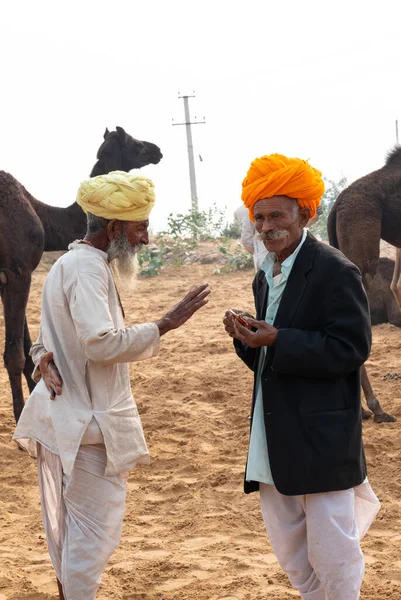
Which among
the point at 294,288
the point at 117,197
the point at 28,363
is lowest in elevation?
the point at 28,363

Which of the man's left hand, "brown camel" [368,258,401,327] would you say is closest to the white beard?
the man's left hand

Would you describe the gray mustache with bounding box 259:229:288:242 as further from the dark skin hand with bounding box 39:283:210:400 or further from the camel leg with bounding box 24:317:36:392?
the camel leg with bounding box 24:317:36:392

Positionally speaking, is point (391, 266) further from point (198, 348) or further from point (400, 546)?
point (400, 546)

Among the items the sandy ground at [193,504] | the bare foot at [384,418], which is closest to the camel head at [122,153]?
the sandy ground at [193,504]

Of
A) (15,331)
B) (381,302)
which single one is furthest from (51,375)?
(381,302)

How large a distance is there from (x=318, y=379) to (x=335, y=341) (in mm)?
182

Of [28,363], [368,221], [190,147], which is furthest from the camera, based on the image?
[190,147]

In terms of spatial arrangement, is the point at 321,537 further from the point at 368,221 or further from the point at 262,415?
the point at 368,221

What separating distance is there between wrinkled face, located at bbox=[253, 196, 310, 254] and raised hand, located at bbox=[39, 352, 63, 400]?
1036mm

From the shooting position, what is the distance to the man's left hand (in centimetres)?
329

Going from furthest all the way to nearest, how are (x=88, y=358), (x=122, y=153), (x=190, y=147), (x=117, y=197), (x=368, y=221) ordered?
(x=190, y=147) → (x=122, y=153) → (x=368, y=221) → (x=117, y=197) → (x=88, y=358)

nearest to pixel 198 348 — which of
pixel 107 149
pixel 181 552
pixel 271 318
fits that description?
pixel 107 149

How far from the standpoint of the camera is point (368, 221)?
766 cm

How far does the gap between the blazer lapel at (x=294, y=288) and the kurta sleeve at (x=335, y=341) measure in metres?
0.10
